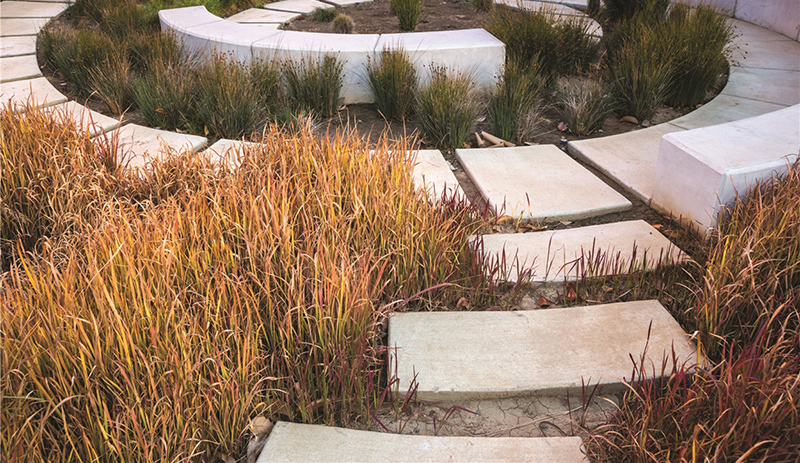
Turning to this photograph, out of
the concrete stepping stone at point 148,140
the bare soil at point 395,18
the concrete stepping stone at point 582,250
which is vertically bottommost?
the concrete stepping stone at point 582,250

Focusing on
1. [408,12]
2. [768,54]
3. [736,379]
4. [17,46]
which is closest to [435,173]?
[736,379]

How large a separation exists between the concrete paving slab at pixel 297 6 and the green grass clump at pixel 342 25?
3.02 feet

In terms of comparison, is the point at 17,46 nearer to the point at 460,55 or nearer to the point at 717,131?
the point at 460,55

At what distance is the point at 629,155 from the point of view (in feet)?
12.4

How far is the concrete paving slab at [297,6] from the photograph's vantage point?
6.84 m

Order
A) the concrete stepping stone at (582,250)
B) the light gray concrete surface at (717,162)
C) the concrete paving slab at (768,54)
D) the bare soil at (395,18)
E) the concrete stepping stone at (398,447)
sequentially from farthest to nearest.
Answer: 1. the bare soil at (395,18)
2. the concrete paving slab at (768,54)
3. the light gray concrete surface at (717,162)
4. the concrete stepping stone at (582,250)
5. the concrete stepping stone at (398,447)

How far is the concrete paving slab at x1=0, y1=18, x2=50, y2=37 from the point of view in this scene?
237 inches

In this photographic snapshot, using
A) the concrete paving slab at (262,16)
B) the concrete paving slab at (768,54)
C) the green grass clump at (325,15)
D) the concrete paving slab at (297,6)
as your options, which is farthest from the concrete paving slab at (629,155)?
the concrete paving slab at (297,6)

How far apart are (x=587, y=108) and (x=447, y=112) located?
1037 mm

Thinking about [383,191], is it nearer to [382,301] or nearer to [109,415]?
[382,301]

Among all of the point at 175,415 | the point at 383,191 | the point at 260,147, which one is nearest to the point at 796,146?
the point at 383,191

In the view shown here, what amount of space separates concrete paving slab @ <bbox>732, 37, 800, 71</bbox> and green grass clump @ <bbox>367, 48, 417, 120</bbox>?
3008 mm

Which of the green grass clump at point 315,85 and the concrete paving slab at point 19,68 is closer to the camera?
the green grass clump at point 315,85

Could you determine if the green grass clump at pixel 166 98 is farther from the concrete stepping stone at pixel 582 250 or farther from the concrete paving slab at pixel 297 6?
the concrete paving slab at pixel 297 6
